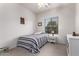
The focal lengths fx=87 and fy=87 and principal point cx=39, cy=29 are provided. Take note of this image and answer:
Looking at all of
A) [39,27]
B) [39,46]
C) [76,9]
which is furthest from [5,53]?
[76,9]

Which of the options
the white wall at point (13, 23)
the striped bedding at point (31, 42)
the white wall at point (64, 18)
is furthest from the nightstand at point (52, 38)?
the white wall at point (13, 23)

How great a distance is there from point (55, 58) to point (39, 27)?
546 mm

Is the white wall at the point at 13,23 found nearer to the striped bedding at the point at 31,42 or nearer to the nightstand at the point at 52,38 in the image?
the striped bedding at the point at 31,42

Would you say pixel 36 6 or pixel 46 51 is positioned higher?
pixel 36 6

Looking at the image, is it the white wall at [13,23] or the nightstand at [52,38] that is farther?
the nightstand at [52,38]

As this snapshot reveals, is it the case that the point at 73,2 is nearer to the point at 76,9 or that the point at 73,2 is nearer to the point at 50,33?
the point at 76,9

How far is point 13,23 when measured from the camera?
1.35m

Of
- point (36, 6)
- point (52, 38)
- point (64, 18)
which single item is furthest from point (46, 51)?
point (36, 6)

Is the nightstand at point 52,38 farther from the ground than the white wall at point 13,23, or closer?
closer

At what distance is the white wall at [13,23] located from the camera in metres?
1.28

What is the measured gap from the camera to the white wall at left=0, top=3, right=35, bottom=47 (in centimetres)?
128

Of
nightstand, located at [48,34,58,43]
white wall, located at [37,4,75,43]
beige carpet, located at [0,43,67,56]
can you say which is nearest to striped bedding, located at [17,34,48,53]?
beige carpet, located at [0,43,67,56]

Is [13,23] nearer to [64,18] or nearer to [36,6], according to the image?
[36,6]

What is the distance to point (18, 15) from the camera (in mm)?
1374
